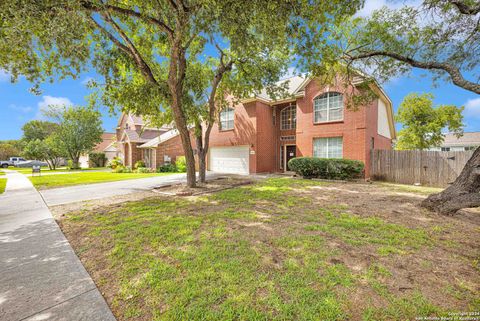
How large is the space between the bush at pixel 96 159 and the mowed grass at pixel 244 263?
33393mm

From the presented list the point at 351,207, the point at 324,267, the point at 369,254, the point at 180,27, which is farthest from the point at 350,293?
the point at 180,27

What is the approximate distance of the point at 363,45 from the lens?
25.8 feet

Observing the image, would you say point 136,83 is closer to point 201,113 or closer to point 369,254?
point 201,113

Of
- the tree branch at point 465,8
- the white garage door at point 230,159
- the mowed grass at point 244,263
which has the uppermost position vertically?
the tree branch at point 465,8

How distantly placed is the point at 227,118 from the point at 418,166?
1391 centimetres

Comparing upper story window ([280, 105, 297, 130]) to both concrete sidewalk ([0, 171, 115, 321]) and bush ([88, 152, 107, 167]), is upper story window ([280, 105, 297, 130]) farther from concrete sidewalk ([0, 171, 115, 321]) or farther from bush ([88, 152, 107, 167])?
bush ([88, 152, 107, 167])

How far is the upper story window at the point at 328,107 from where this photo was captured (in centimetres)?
1357

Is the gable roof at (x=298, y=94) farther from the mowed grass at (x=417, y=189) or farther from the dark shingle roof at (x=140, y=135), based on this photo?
the dark shingle roof at (x=140, y=135)

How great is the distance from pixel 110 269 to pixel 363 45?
10.5 meters

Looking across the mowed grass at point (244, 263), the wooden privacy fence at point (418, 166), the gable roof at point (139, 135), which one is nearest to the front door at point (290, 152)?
the wooden privacy fence at point (418, 166)

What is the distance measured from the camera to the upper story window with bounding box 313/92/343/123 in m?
13.6

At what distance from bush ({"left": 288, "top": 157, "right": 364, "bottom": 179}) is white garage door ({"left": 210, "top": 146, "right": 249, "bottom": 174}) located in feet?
16.2

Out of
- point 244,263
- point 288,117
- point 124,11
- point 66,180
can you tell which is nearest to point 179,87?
point 124,11

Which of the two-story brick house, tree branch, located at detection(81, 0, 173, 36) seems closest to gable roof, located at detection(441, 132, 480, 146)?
the two-story brick house
